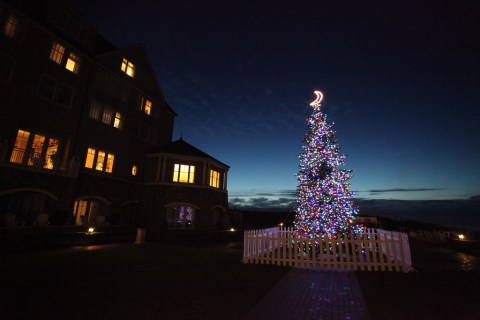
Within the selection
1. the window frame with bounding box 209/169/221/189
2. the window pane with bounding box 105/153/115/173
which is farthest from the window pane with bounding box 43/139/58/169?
the window frame with bounding box 209/169/221/189

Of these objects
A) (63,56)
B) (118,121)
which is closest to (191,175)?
(118,121)

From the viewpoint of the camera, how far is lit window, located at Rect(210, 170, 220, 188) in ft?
74.4

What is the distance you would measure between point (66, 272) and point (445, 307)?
9560 mm

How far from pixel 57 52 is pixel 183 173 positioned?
38.4 ft

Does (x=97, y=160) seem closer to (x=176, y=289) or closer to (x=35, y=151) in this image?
(x=35, y=151)

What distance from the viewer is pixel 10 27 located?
46.0 ft

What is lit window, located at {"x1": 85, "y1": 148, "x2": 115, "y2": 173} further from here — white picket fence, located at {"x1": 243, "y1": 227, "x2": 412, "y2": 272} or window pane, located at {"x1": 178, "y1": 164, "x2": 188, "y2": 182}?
white picket fence, located at {"x1": 243, "y1": 227, "x2": 412, "y2": 272}

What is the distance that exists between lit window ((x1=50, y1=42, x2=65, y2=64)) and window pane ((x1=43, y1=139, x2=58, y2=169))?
518cm

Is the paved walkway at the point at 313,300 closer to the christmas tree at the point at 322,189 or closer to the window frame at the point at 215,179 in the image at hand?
the christmas tree at the point at 322,189

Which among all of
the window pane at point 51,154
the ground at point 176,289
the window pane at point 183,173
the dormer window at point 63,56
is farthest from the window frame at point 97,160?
the ground at point 176,289

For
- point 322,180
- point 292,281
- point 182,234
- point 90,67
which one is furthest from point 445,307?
point 90,67

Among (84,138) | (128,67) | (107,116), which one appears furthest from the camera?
(128,67)

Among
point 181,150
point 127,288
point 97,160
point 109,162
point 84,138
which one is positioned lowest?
point 127,288

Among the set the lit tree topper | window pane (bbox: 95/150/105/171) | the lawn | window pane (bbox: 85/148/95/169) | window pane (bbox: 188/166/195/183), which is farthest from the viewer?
window pane (bbox: 188/166/195/183)
